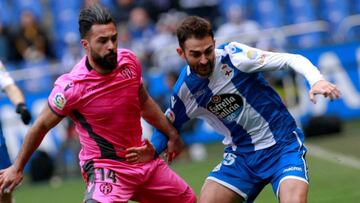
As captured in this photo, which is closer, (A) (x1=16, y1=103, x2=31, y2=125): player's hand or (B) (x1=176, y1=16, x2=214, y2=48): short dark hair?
(B) (x1=176, y1=16, x2=214, y2=48): short dark hair

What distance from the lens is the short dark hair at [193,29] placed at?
8.41 metres

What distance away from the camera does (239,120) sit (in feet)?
28.8

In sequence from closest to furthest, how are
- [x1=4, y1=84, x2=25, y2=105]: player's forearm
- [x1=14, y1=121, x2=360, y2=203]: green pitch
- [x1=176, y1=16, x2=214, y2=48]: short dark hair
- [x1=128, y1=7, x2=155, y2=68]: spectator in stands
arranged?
1. [x1=176, y1=16, x2=214, y2=48]: short dark hair
2. [x1=4, y1=84, x2=25, y2=105]: player's forearm
3. [x1=14, y1=121, x2=360, y2=203]: green pitch
4. [x1=128, y1=7, x2=155, y2=68]: spectator in stands

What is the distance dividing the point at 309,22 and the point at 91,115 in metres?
13.2

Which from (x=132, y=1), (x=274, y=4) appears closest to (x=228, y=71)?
(x=132, y=1)

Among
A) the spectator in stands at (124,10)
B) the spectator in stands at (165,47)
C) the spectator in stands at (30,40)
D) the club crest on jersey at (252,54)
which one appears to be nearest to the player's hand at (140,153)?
the club crest on jersey at (252,54)

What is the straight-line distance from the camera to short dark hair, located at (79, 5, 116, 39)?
26.5 ft

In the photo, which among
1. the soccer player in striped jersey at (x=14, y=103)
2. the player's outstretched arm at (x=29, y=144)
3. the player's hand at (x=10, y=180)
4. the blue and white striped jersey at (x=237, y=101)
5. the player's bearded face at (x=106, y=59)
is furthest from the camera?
the soccer player in striped jersey at (x=14, y=103)

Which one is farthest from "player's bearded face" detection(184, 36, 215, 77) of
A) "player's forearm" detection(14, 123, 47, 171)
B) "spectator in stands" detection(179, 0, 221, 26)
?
"spectator in stands" detection(179, 0, 221, 26)

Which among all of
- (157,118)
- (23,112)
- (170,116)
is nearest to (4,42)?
(23,112)

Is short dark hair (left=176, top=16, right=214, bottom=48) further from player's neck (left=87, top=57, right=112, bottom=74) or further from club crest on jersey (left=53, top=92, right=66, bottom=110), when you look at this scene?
club crest on jersey (left=53, top=92, right=66, bottom=110)

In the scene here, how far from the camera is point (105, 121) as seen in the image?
27.3ft

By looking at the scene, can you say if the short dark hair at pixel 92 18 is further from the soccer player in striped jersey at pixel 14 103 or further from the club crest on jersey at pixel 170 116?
the soccer player in striped jersey at pixel 14 103

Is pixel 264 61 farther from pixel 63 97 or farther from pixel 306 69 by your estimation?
pixel 63 97
